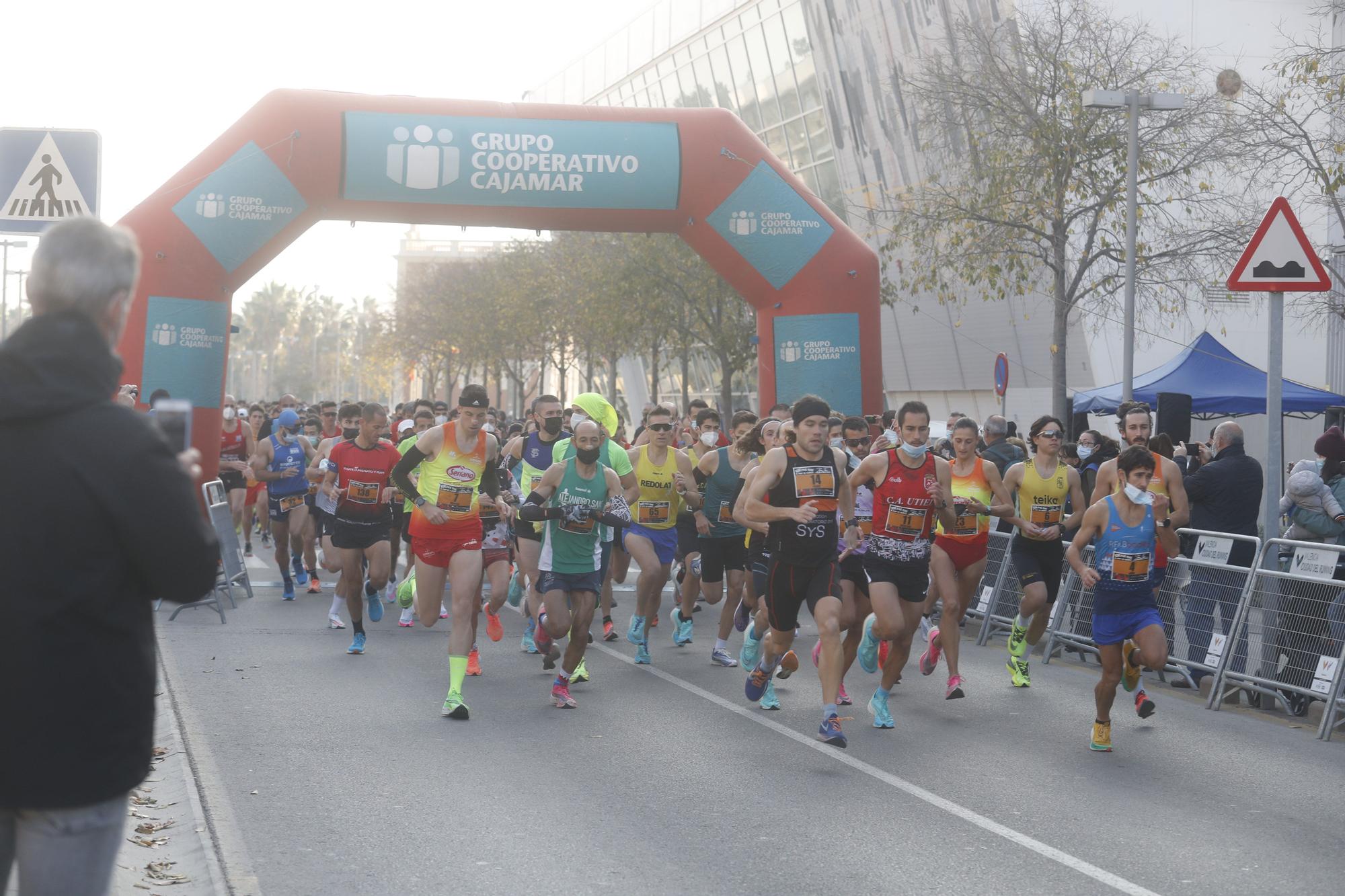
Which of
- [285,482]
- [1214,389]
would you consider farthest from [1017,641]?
[1214,389]

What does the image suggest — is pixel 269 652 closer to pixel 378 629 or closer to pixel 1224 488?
pixel 378 629

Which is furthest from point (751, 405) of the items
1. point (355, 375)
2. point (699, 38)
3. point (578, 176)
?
point (355, 375)

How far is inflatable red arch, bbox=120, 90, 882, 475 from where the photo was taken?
55.9ft

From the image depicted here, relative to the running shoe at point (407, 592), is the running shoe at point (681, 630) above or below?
below

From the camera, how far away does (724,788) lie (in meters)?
7.37

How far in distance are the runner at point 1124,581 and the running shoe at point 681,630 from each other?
4830 mm

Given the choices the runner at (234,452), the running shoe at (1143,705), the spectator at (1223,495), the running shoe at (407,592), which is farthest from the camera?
the runner at (234,452)

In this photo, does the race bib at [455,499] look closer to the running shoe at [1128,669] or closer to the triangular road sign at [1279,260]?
the running shoe at [1128,669]

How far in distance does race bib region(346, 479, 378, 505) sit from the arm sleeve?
101 inches

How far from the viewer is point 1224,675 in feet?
34.5

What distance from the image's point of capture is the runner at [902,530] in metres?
9.25

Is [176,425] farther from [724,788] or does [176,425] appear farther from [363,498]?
[363,498]

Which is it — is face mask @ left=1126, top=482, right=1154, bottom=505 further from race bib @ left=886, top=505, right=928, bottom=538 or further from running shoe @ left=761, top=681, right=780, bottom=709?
running shoe @ left=761, top=681, right=780, bottom=709

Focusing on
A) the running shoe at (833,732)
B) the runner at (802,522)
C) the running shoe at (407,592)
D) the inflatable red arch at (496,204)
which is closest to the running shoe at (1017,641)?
the runner at (802,522)
